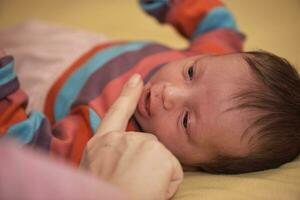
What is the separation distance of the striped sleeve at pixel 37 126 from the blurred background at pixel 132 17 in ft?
2.07

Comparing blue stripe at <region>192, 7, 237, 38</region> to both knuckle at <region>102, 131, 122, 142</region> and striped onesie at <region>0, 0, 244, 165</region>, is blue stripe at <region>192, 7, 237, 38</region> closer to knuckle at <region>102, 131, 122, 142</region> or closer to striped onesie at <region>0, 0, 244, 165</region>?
striped onesie at <region>0, 0, 244, 165</region>

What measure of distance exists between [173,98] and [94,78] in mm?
226

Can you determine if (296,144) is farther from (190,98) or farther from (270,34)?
(270,34)

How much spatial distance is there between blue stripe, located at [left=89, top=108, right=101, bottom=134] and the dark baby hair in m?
0.21

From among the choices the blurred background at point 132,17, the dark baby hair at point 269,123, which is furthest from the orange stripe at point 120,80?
the blurred background at point 132,17

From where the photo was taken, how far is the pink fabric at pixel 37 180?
0.28 metres

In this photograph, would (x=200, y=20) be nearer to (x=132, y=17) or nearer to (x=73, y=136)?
(x=132, y=17)

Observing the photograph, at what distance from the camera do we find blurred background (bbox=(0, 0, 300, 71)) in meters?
1.32

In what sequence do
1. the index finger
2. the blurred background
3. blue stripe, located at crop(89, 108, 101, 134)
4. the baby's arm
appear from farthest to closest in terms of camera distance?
the blurred background
the baby's arm
blue stripe, located at crop(89, 108, 101, 134)
the index finger

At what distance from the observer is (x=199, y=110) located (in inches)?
27.4

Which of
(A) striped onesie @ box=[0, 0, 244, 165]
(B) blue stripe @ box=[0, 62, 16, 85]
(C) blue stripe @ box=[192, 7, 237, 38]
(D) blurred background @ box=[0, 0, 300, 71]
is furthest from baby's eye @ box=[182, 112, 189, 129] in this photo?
(D) blurred background @ box=[0, 0, 300, 71]

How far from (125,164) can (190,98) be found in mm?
236

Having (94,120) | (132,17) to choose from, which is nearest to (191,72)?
(94,120)

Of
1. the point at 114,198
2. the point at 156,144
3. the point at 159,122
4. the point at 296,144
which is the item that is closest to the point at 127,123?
the point at 159,122
